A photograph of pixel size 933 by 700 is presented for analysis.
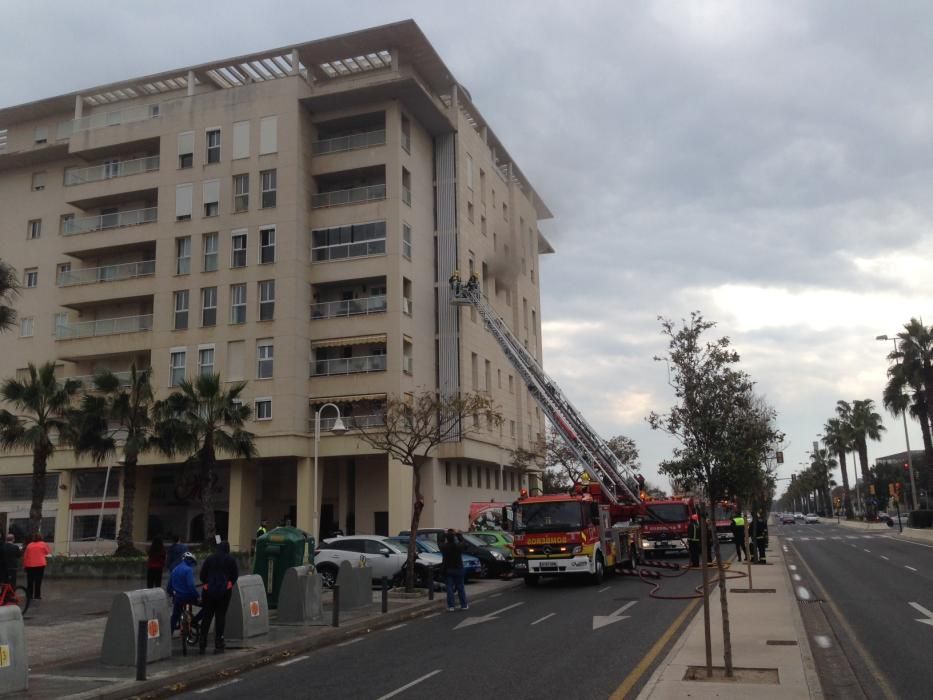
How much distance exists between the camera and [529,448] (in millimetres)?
54750

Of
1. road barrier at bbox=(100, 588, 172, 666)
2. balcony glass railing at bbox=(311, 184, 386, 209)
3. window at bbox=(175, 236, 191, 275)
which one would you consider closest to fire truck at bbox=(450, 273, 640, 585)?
road barrier at bbox=(100, 588, 172, 666)

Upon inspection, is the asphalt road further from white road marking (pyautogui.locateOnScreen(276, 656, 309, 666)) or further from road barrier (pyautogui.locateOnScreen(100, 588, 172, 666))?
road barrier (pyautogui.locateOnScreen(100, 588, 172, 666))

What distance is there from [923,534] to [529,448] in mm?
23972

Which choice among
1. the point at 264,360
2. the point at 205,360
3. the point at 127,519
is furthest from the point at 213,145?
the point at 127,519

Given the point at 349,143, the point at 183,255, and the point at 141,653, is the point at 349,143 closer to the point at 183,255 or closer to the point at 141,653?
the point at 183,255

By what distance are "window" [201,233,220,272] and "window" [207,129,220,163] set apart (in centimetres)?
421

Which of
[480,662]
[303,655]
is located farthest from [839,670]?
[303,655]

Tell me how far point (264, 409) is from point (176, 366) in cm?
608

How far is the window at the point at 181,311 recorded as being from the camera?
43.9m

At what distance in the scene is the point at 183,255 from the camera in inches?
1757

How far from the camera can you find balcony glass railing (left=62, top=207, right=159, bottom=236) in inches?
1806

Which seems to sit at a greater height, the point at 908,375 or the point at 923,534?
the point at 908,375

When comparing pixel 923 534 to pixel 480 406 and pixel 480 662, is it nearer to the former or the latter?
pixel 480 406

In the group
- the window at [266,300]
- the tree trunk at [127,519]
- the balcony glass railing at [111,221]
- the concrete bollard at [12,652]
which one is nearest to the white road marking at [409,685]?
the concrete bollard at [12,652]
